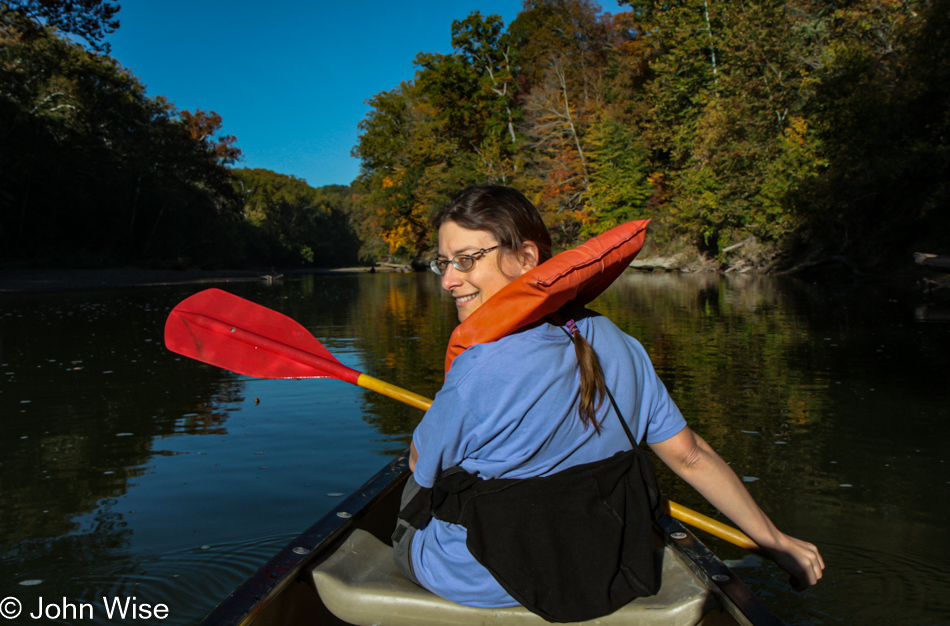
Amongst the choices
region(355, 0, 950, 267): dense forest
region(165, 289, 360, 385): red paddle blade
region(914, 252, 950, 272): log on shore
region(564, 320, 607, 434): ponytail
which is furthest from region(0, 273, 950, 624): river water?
region(355, 0, 950, 267): dense forest

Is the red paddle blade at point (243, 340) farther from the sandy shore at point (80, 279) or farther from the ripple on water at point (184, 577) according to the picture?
the sandy shore at point (80, 279)

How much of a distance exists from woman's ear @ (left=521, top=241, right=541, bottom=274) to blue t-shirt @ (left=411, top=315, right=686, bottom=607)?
23 centimetres

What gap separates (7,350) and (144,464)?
5.52m

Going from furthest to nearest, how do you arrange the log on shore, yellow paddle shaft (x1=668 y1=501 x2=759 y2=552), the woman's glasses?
the log on shore
yellow paddle shaft (x1=668 y1=501 x2=759 y2=552)
the woman's glasses

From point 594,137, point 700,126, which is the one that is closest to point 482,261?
point 700,126

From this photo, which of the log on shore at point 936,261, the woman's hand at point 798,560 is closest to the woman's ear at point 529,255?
the woman's hand at point 798,560

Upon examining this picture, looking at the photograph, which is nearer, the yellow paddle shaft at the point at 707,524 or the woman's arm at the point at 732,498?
the woman's arm at the point at 732,498

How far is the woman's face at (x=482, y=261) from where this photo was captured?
5.26 ft

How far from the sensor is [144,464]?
4035 millimetres

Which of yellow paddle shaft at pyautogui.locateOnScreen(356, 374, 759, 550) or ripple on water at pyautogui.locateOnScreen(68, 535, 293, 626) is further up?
yellow paddle shaft at pyautogui.locateOnScreen(356, 374, 759, 550)

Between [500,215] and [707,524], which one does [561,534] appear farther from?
[707,524]

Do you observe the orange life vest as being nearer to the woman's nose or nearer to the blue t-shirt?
the blue t-shirt

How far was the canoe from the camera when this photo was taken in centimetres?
150

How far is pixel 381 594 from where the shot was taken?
5.27ft
